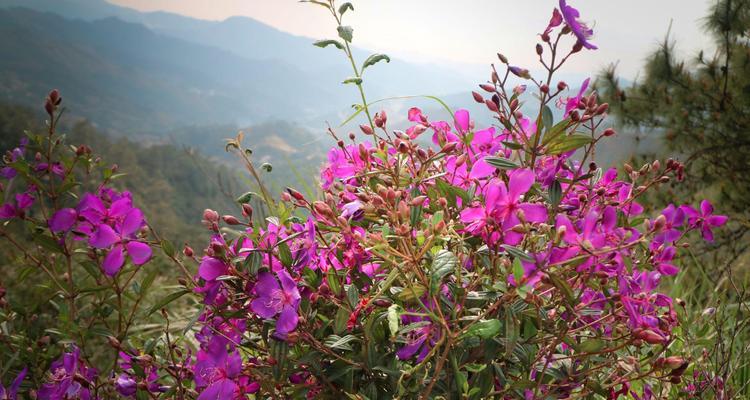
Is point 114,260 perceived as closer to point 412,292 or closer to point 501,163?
point 412,292

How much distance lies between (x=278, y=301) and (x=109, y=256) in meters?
0.29

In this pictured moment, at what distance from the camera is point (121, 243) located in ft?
2.38

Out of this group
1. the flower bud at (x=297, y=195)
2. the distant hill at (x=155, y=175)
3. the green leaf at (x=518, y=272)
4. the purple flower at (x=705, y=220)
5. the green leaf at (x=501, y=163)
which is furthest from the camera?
the distant hill at (x=155, y=175)

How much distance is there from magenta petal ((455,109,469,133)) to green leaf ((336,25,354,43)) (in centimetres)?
28

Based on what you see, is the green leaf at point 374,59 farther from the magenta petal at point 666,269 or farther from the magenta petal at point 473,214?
the magenta petal at point 666,269

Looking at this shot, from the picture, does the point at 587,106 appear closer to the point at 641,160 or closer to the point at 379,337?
the point at 379,337

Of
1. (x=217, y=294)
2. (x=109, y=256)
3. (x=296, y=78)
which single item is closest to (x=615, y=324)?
(x=217, y=294)

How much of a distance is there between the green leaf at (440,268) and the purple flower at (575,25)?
1.26 ft

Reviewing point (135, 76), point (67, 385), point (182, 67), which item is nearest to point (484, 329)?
point (67, 385)

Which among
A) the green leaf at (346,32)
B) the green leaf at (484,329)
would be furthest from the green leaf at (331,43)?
the green leaf at (484,329)

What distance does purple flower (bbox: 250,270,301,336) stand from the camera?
2.07 ft

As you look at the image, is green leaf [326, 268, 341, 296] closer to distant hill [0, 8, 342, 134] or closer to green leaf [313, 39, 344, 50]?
green leaf [313, 39, 344, 50]

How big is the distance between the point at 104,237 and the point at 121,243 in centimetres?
3

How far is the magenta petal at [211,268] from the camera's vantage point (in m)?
0.64
